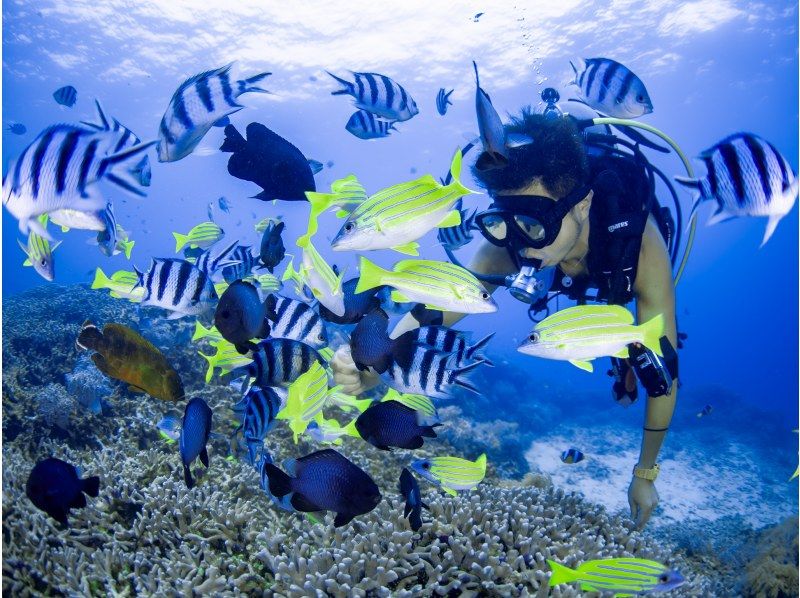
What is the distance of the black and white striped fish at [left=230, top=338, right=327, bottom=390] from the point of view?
2.63 meters

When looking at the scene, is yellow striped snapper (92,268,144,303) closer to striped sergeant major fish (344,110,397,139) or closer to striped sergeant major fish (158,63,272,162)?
striped sergeant major fish (158,63,272,162)

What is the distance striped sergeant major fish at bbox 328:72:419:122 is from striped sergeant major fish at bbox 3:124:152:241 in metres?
3.01

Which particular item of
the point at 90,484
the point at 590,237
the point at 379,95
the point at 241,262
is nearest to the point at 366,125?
the point at 379,95

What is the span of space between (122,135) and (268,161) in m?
0.89

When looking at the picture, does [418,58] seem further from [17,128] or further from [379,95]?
[379,95]

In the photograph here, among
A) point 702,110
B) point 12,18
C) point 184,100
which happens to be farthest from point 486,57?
point 184,100

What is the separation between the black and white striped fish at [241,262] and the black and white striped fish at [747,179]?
147 inches

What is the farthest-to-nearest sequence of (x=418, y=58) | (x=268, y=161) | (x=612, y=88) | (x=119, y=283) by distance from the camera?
(x=418, y=58) < (x=612, y=88) < (x=119, y=283) < (x=268, y=161)

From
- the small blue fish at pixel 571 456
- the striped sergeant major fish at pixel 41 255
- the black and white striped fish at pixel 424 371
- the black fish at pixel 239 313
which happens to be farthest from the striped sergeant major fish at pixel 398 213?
the small blue fish at pixel 571 456

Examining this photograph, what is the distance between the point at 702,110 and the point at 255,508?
47231mm

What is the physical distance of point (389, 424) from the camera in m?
2.48

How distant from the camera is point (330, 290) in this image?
247 cm

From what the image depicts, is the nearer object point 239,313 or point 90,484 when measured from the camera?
point 239,313

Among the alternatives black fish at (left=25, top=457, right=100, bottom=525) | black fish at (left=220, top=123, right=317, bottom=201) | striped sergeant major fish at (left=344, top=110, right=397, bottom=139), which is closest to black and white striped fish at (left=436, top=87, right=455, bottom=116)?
striped sergeant major fish at (left=344, top=110, right=397, bottom=139)
